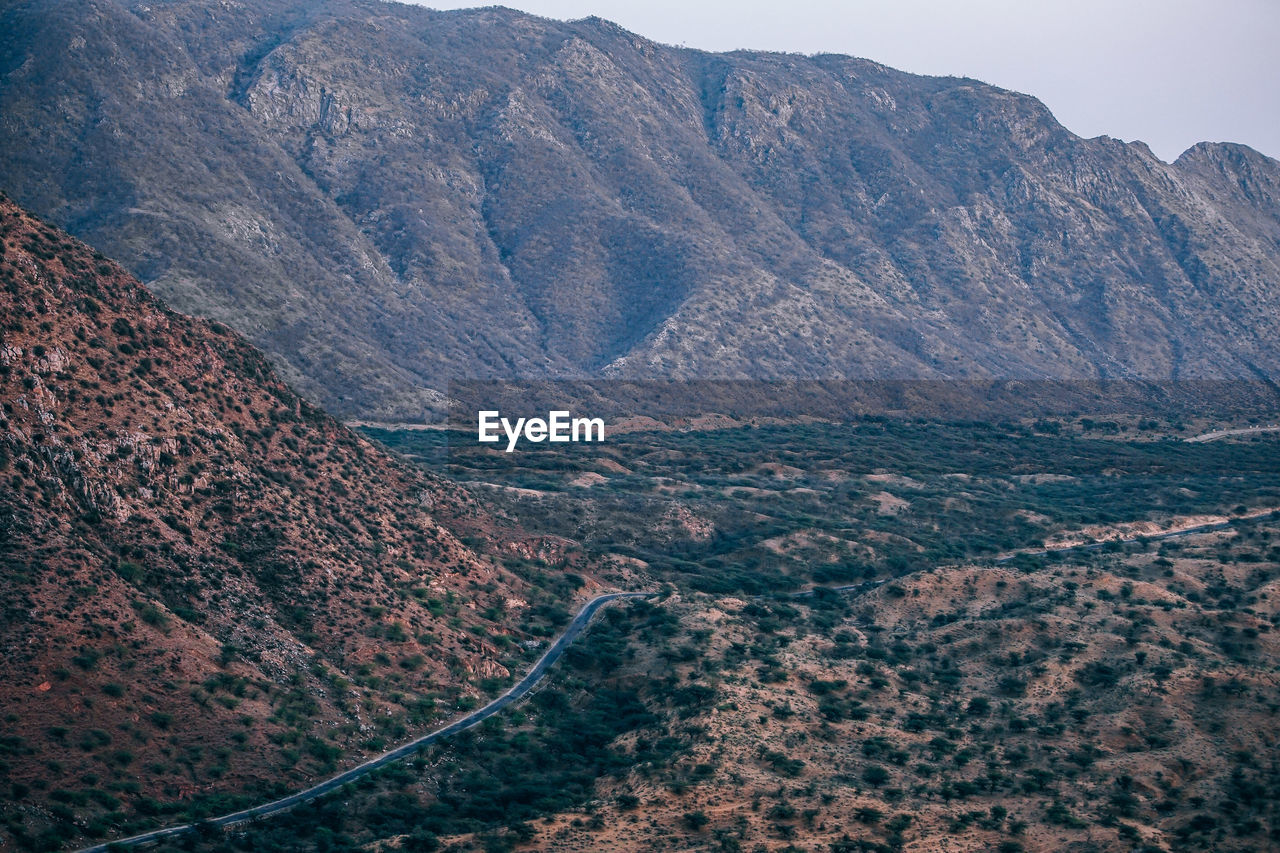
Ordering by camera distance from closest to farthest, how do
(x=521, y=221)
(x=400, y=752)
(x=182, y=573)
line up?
(x=400, y=752), (x=182, y=573), (x=521, y=221)


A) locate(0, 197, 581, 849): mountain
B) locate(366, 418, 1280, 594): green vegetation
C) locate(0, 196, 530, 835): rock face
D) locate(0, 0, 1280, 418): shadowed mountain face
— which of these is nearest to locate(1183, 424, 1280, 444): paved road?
locate(366, 418, 1280, 594): green vegetation

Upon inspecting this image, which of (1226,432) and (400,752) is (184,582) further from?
(1226,432)

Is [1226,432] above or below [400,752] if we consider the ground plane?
above

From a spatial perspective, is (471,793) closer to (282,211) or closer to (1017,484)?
(1017,484)

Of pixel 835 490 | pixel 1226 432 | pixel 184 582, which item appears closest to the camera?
pixel 184 582

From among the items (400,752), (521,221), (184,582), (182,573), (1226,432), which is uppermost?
(521,221)

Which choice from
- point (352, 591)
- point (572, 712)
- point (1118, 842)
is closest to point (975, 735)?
point (1118, 842)

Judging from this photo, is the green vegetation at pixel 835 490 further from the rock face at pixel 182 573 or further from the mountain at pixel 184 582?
the rock face at pixel 182 573

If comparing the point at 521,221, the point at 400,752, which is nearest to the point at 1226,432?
the point at 521,221
